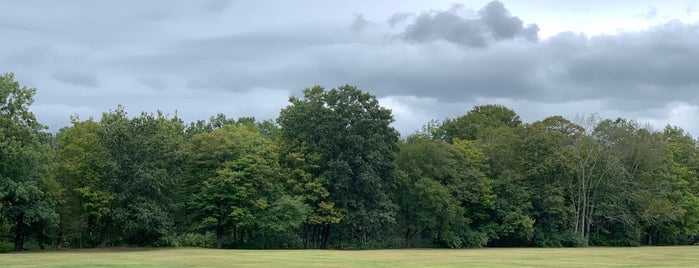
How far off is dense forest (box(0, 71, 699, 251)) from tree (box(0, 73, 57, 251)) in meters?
0.13

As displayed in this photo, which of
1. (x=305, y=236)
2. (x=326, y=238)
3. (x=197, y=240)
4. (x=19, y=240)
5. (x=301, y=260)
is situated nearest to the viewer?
(x=301, y=260)

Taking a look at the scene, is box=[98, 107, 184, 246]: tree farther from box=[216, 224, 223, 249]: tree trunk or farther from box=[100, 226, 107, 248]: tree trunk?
box=[216, 224, 223, 249]: tree trunk

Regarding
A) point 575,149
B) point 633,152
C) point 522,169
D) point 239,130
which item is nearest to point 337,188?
point 239,130

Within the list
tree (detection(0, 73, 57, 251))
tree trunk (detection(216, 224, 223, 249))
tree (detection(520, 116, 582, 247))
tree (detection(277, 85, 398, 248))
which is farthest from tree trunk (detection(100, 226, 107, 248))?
tree (detection(520, 116, 582, 247))

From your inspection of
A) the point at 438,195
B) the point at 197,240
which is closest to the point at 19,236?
the point at 197,240

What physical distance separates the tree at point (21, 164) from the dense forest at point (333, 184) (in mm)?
126

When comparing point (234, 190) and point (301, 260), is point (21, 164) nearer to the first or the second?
point (234, 190)

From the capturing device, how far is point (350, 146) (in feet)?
251

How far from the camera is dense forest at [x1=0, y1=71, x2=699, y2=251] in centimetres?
6481

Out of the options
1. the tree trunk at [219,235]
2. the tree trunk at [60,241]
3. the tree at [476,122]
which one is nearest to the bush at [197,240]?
the tree trunk at [219,235]

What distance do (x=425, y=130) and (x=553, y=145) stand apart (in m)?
34.1

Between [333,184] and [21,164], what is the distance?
3008 cm

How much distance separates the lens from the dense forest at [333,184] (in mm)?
64812

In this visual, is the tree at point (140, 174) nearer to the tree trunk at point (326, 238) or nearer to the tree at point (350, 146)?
the tree at point (350, 146)
